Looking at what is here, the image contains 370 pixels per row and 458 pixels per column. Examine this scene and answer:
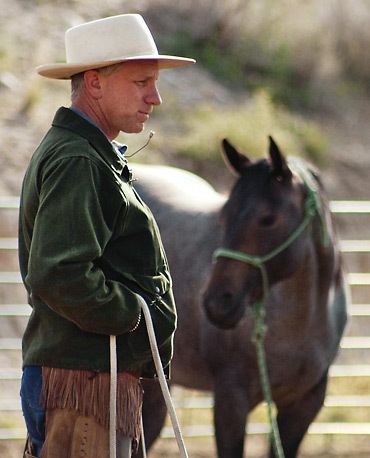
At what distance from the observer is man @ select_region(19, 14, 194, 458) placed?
2.87 m

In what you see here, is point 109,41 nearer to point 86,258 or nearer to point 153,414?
point 86,258

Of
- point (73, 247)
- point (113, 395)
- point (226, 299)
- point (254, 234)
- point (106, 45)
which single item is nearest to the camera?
point (73, 247)

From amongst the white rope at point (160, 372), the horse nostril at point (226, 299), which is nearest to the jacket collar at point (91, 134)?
the white rope at point (160, 372)

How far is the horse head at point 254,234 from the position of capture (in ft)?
16.6

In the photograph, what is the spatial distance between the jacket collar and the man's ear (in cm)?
9

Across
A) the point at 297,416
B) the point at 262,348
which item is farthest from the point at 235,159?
the point at 297,416

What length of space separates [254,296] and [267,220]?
34 cm

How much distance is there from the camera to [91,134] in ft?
9.91

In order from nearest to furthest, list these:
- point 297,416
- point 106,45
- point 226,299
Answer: point 106,45, point 226,299, point 297,416

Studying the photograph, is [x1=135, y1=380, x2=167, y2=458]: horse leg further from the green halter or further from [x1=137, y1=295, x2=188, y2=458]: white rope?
[x1=137, y1=295, x2=188, y2=458]: white rope

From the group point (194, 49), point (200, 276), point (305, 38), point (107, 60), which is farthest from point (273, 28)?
point (107, 60)

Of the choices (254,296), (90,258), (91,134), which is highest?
(91,134)

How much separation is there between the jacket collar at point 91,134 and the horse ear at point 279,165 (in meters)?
2.18

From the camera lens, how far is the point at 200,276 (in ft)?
19.1
